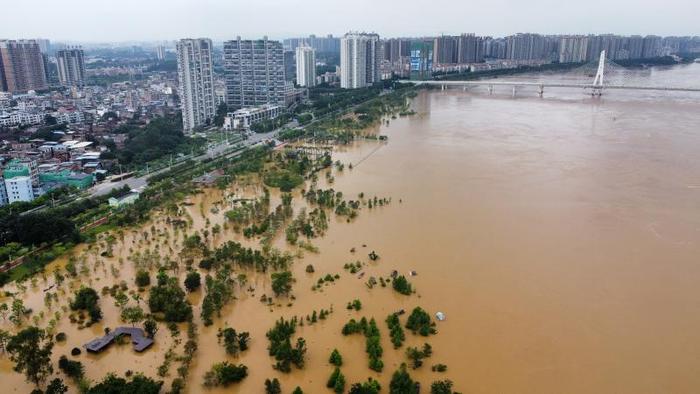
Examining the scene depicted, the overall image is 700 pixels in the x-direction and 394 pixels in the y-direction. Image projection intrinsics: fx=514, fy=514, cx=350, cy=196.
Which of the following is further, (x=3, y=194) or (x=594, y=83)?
(x=594, y=83)

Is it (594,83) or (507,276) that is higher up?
(594,83)

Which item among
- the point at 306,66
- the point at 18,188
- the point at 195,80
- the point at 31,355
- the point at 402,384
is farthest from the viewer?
the point at 306,66

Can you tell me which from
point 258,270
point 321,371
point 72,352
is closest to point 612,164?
point 258,270

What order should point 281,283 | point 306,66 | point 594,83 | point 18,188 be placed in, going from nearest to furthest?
point 281,283 → point 18,188 → point 594,83 → point 306,66

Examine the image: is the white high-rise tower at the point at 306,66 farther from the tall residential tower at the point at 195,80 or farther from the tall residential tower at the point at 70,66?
the tall residential tower at the point at 70,66


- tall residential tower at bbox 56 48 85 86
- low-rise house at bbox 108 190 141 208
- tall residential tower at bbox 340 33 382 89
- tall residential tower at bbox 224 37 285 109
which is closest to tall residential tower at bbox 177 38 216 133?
tall residential tower at bbox 224 37 285 109

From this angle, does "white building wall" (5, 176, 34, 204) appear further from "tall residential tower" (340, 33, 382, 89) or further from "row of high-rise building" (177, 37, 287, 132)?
"tall residential tower" (340, 33, 382, 89)

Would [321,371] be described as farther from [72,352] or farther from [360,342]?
[72,352]

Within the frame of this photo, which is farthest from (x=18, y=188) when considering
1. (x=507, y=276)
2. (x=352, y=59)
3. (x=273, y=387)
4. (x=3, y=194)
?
(x=352, y=59)

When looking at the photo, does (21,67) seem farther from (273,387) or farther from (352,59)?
(273,387)
